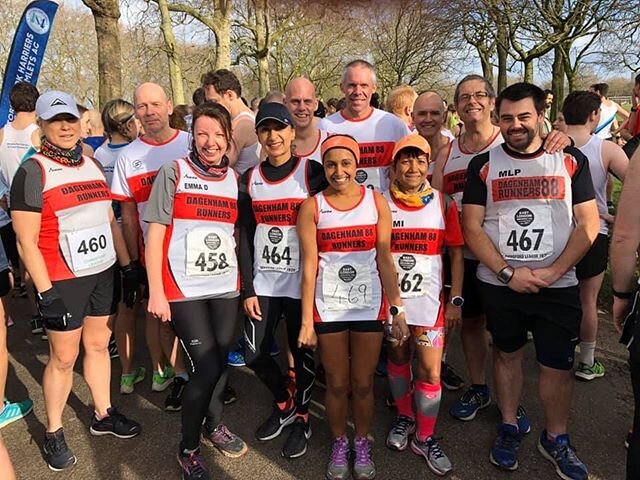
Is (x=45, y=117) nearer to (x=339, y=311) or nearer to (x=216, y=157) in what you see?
(x=216, y=157)

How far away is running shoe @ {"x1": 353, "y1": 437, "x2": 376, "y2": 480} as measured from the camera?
2.83 meters

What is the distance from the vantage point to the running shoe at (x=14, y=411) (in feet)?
11.6

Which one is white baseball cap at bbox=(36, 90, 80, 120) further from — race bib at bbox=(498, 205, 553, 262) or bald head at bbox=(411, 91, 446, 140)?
race bib at bbox=(498, 205, 553, 262)

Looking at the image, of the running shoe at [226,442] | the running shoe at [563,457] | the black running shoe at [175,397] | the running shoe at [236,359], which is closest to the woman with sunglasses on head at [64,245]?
the black running shoe at [175,397]

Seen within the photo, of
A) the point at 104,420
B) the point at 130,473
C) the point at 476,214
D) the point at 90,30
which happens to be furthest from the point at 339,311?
the point at 90,30

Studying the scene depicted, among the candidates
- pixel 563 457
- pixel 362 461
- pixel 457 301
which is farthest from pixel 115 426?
pixel 563 457

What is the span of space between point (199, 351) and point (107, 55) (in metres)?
7.73

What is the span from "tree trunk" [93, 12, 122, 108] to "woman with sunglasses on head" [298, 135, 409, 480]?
24.1ft

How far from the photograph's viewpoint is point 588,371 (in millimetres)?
3854

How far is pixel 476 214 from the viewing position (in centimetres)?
290

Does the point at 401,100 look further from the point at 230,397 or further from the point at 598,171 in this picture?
the point at 230,397

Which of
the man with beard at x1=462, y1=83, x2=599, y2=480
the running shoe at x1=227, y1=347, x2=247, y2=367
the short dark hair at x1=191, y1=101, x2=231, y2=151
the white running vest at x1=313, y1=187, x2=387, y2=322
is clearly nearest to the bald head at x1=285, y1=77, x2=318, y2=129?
the short dark hair at x1=191, y1=101, x2=231, y2=151

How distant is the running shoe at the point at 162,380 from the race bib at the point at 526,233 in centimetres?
286

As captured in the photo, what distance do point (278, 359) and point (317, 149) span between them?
2.11 metres
